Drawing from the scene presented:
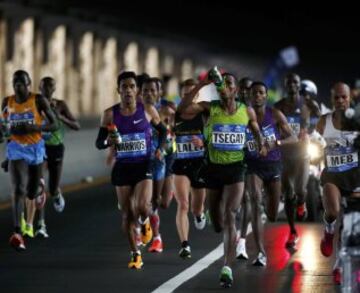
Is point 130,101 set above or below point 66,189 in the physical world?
above

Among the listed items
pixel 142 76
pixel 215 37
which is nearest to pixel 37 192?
pixel 142 76

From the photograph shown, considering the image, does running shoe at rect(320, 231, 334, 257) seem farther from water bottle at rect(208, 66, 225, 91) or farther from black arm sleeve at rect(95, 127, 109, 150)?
black arm sleeve at rect(95, 127, 109, 150)

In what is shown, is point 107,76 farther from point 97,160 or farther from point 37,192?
point 37,192

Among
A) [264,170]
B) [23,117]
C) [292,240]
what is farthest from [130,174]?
[292,240]

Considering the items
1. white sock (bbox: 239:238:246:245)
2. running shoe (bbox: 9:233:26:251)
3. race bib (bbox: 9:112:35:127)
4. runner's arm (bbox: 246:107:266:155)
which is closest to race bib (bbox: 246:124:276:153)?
white sock (bbox: 239:238:246:245)

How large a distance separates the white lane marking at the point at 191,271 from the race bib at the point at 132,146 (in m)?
1.21

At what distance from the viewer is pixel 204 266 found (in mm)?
14289

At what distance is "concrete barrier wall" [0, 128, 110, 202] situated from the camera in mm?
27406

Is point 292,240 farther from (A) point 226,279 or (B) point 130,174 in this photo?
(A) point 226,279

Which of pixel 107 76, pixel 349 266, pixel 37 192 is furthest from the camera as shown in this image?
pixel 107 76

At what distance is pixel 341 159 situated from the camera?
13109 mm

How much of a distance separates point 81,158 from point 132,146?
14.4m

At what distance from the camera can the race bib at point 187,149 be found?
15.9 meters

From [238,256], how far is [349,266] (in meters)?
5.12
